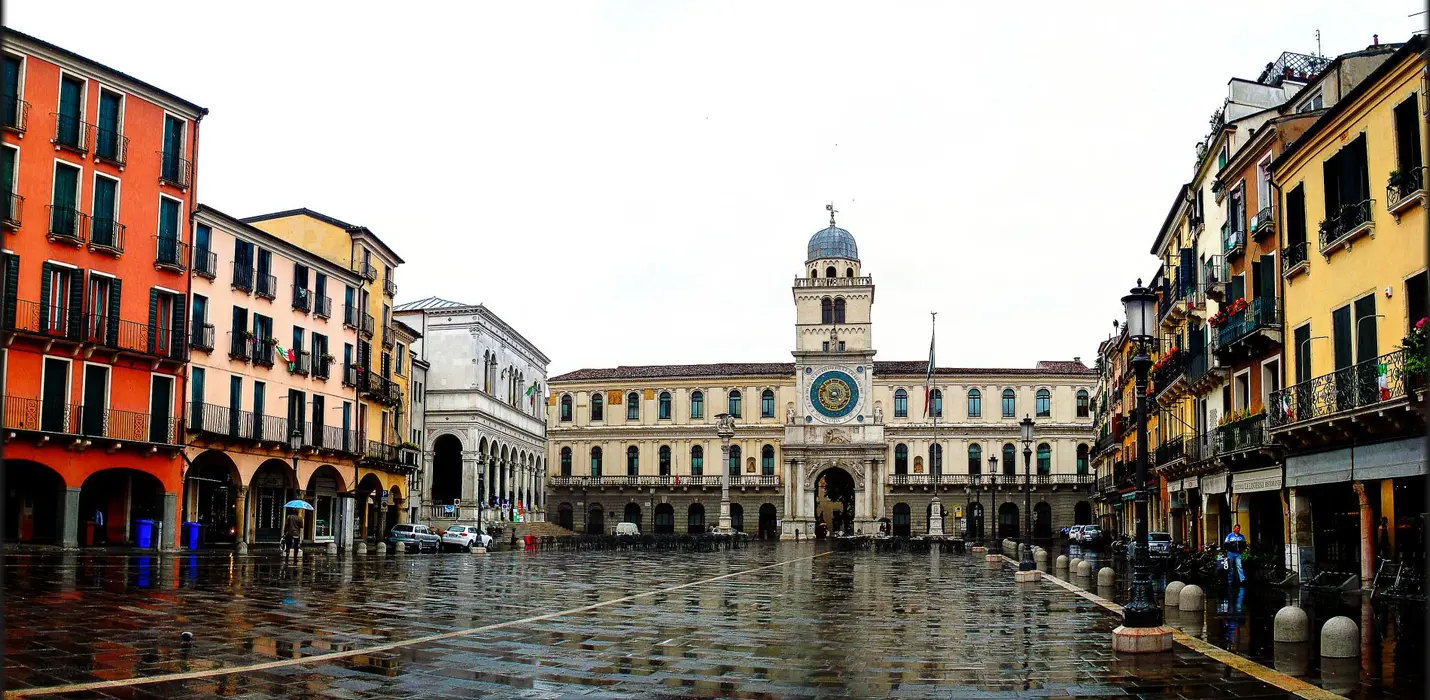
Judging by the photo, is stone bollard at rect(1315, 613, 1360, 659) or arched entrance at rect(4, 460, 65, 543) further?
arched entrance at rect(4, 460, 65, 543)

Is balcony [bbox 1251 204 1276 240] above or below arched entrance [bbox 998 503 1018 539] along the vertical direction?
above

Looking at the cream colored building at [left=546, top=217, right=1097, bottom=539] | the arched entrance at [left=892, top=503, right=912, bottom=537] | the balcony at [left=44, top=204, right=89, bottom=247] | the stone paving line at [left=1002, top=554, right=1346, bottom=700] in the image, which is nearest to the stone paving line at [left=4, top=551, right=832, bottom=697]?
the stone paving line at [left=1002, top=554, right=1346, bottom=700]

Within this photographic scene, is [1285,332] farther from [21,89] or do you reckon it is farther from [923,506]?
[923,506]

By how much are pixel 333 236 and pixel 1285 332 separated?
39.8 m

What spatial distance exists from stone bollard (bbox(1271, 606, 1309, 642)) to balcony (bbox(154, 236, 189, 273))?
35.7 metres

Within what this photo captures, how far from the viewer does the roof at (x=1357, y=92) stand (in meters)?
21.6

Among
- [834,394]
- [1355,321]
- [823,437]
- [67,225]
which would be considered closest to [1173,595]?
[1355,321]

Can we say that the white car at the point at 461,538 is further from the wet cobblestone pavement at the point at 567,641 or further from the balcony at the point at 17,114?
the wet cobblestone pavement at the point at 567,641

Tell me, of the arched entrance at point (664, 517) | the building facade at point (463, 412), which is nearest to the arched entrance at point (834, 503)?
the arched entrance at point (664, 517)

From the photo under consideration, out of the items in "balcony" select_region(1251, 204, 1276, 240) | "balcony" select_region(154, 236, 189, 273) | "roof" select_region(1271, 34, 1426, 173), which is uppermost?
"roof" select_region(1271, 34, 1426, 173)

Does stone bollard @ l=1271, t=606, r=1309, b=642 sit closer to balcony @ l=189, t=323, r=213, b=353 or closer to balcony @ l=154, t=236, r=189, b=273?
balcony @ l=154, t=236, r=189, b=273

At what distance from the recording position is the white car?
55.9 m

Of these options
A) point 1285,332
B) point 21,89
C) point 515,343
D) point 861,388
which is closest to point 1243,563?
point 1285,332

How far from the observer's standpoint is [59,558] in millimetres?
31188
